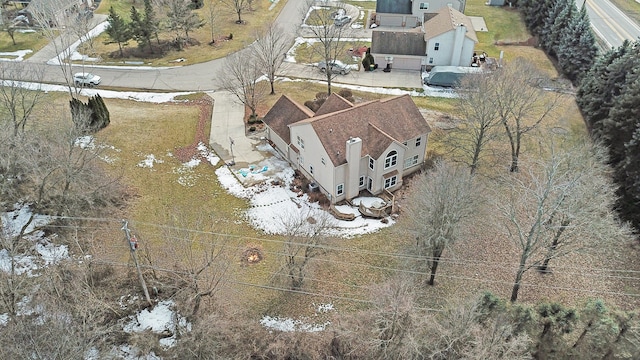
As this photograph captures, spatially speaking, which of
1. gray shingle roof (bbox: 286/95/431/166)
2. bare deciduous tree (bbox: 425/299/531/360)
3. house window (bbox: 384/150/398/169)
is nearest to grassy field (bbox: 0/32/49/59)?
gray shingle roof (bbox: 286/95/431/166)

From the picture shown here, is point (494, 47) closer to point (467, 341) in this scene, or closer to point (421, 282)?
point (421, 282)

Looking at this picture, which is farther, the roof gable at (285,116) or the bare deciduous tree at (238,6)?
the bare deciduous tree at (238,6)

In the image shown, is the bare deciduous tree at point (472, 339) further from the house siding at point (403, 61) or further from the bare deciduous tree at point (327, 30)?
the house siding at point (403, 61)

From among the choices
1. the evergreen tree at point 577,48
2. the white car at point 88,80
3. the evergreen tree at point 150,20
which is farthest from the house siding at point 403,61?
the white car at point 88,80

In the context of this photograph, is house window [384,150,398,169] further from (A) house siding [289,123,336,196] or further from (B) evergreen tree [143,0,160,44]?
(B) evergreen tree [143,0,160,44]

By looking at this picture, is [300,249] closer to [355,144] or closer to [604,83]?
[355,144]

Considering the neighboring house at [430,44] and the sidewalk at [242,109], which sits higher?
the neighboring house at [430,44]

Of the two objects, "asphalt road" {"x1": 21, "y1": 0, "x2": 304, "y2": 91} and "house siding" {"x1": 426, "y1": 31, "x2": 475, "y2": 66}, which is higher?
"house siding" {"x1": 426, "y1": 31, "x2": 475, "y2": 66}
